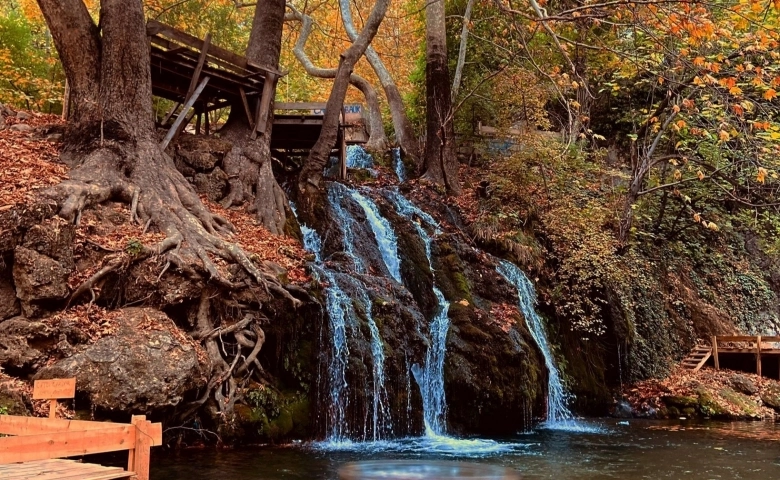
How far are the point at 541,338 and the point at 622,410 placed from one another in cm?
318

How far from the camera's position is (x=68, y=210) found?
27.1 ft

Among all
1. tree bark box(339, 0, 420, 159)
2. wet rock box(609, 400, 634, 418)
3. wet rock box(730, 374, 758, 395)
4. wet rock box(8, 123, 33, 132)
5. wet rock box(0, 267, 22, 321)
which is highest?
tree bark box(339, 0, 420, 159)

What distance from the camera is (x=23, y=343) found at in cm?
702

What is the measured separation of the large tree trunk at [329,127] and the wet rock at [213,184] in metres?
2.06

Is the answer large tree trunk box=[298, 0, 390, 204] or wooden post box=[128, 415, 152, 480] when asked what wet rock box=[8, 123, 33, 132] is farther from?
wooden post box=[128, 415, 152, 480]

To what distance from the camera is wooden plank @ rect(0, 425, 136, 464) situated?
387 centimetres

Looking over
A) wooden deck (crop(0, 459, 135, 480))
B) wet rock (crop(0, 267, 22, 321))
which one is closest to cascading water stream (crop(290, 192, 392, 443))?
wet rock (crop(0, 267, 22, 321))

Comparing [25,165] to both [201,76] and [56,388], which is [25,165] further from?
[56,388]

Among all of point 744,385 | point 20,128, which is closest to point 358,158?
point 20,128

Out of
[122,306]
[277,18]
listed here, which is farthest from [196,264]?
[277,18]

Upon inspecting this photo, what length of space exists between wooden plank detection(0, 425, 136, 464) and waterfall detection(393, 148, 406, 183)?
49.1 ft

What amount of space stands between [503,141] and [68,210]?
1524 centimetres

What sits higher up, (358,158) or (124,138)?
(358,158)

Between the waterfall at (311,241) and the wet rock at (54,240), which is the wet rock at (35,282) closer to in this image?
the wet rock at (54,240)
